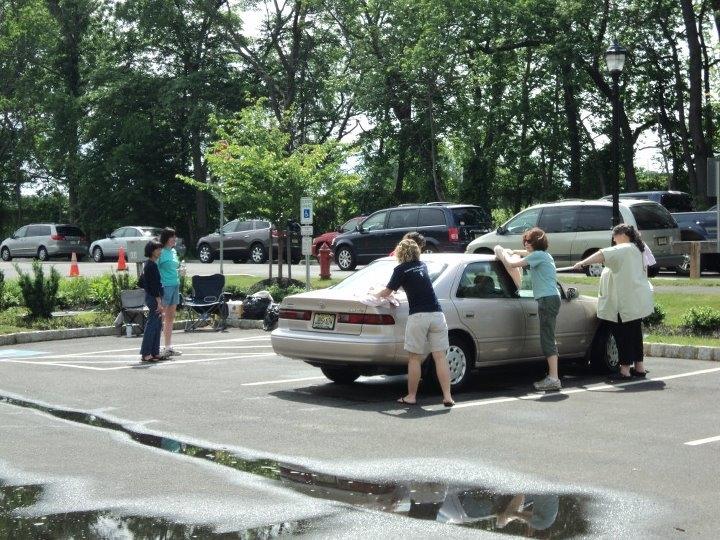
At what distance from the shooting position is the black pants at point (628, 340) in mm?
12773

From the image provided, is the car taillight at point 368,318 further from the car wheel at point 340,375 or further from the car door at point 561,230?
the car door at point 561,230

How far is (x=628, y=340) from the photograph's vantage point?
1283cm

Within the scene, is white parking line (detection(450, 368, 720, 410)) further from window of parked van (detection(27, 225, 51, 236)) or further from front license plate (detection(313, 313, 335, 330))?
window of parked van (detection(27, 225, 51, 236))

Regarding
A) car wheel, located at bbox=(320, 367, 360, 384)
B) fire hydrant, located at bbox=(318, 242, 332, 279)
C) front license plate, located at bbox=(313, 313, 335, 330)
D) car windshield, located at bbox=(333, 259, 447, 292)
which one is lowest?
car wheel, located at bbox=(320, 367, 360, 384)

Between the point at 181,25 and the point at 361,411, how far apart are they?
1694 inches

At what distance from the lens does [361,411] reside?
10711 mm

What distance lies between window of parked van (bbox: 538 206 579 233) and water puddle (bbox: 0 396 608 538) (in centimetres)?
1916

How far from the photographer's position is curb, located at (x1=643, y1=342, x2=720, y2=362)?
1453 cm

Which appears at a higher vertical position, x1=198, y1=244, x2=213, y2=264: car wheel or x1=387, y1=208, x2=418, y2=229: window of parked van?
x1=387, y1=208, x2=418, y2=229: window of parked van

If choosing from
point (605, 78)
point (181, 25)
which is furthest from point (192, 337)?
point (181, 25)

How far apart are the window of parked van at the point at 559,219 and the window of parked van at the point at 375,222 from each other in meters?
5.65

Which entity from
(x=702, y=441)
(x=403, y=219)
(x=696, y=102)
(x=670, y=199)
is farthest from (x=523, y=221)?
(x=702, y=441)

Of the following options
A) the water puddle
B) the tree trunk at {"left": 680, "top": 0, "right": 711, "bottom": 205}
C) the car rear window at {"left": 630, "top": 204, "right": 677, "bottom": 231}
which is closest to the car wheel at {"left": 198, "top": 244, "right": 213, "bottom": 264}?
the tree trunk at {"left": 680, "top": 0, "right": 711, "bottom": 205}

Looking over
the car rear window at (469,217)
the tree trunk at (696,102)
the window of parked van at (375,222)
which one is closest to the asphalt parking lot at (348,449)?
the car rear window at (469,217)
